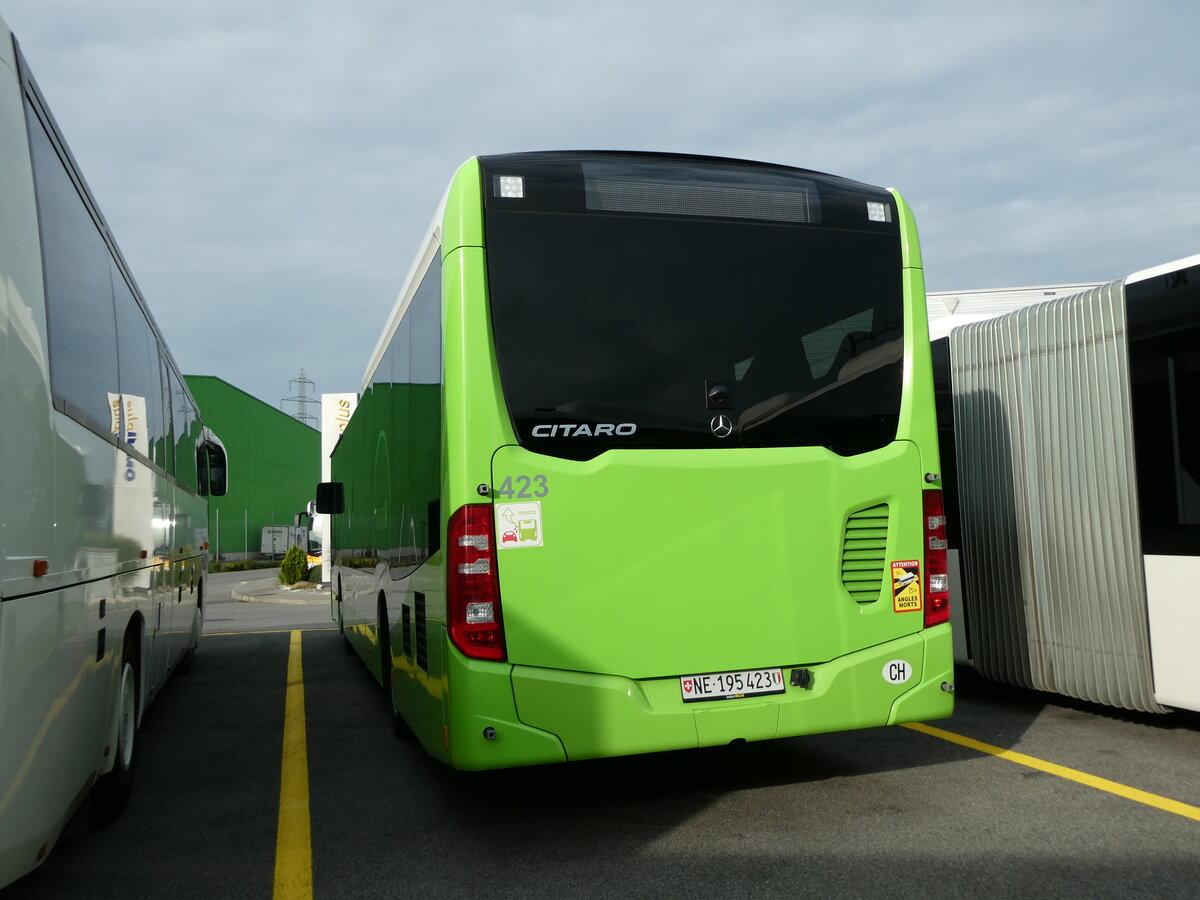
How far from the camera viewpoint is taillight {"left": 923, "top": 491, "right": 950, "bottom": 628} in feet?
16.7

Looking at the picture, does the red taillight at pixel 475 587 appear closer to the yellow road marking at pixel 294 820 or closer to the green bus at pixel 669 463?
the green bus at pixel 669 463

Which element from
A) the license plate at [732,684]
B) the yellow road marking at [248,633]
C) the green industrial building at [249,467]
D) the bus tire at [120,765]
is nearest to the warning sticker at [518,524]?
the license plate at [732,684]

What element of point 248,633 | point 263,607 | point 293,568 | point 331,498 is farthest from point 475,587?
point 293,568

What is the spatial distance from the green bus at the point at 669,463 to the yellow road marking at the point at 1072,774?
0.92 metres

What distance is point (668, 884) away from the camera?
3957 millimetres

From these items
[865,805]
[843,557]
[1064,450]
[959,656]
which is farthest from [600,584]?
[959,656]

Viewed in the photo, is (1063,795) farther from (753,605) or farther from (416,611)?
(416,611)

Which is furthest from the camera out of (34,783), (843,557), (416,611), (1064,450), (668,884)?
(1064,450)

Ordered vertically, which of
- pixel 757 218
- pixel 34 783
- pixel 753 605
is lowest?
pixel 34 783

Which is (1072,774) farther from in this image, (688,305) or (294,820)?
(294,820)

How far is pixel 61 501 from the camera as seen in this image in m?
3.69

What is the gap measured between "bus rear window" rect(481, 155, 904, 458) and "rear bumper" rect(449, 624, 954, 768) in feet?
3.32

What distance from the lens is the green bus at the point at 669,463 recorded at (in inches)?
177

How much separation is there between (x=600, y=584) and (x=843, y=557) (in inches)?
46.9
